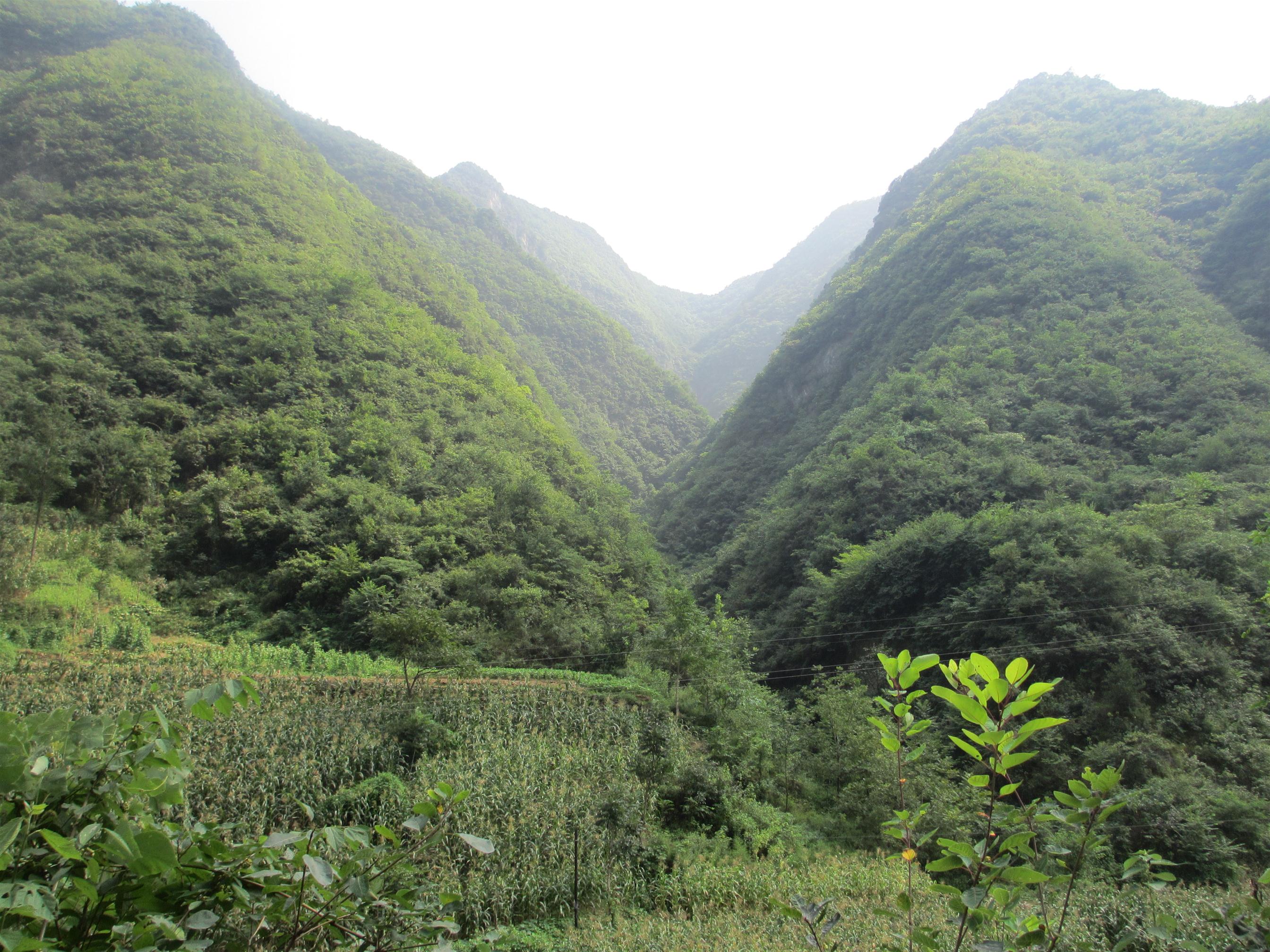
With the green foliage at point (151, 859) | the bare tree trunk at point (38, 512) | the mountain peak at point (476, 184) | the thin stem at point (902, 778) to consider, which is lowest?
the bare tree trunk at point (38, 512)

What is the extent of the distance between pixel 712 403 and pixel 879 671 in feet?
255

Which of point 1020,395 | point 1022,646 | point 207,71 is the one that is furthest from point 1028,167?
point 207,71

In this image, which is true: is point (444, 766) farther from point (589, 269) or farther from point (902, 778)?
point (589, 269)

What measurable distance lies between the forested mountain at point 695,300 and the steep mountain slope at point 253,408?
185 feet

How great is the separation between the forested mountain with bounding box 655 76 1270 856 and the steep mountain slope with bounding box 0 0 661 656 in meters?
8.75

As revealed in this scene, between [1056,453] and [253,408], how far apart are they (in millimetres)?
32791

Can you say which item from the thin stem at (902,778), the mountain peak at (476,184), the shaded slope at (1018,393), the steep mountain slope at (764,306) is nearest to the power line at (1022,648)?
the shaded slope at (1018,393)

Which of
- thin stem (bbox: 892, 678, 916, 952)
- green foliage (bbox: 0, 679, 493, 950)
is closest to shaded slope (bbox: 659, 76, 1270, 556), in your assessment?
thin stem (bbox: 892, 678, 916, 952)

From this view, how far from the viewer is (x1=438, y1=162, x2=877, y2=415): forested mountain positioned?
102500mm

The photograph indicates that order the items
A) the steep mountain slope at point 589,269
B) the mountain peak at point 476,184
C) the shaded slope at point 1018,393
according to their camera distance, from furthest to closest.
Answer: the mountain peak at point 476,184 → the steep mountain slope at point 589,269 → the shaded slope at point 1018,393

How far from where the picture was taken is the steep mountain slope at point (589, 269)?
358 ft

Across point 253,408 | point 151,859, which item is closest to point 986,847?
point 151,859

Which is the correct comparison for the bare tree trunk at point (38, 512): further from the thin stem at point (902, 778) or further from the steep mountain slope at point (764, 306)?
the steep mountain slope at point (764, 306)

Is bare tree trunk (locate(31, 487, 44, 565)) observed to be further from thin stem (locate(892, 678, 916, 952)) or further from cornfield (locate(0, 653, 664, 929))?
thin stem (locate(892, 678, 916, 952))
